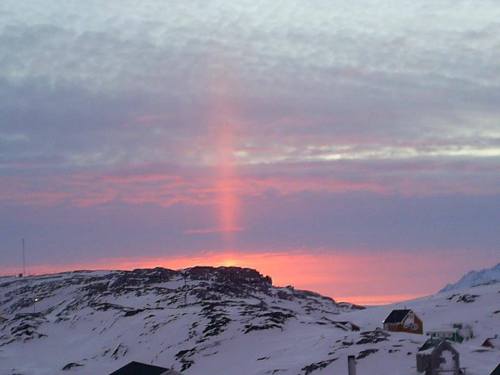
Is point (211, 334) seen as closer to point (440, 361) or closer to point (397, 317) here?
point (397, 317)

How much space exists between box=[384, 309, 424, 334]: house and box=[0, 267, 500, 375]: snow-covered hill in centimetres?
677

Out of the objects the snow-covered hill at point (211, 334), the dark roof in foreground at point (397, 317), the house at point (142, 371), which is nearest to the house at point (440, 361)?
the snow-covered hill at point (211, 334)

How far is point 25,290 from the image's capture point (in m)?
198

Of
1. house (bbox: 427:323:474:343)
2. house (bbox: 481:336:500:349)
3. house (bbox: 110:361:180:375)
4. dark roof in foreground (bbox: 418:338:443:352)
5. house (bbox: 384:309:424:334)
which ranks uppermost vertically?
house (bbox: 384:309:424:334)

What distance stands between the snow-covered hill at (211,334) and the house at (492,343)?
153cm

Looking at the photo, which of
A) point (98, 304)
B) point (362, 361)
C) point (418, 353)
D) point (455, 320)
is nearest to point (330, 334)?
point (362, 361)

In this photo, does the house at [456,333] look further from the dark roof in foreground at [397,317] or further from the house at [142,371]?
the house at [142,371]

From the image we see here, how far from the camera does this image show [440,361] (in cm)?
6506

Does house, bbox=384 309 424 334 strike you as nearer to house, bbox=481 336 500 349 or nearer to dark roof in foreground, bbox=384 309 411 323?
dark roof in foreground, bbox=384 309 411 323

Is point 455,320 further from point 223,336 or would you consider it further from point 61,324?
point 61,324

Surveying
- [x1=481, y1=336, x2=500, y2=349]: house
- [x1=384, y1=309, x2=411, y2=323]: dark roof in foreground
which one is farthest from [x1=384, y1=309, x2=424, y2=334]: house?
[x1=481, y1=336, x2=500, y2=349]: house

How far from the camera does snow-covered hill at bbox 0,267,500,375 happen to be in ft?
249

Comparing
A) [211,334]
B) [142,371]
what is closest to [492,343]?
[211,334]

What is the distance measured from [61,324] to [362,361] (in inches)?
2754
